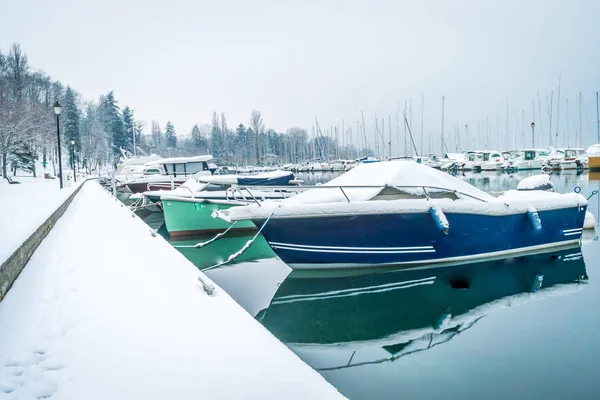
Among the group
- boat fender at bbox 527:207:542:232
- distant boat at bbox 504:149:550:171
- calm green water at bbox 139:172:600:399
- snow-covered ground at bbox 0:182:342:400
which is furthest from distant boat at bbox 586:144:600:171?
snow-covered ground at bbox 0:182:342:400

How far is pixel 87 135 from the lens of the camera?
8338cm

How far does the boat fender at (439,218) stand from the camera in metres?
7.94

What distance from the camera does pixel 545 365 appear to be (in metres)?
4.78

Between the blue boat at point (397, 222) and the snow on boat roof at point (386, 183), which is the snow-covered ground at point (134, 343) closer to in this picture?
the blue boat at point (397, 222)

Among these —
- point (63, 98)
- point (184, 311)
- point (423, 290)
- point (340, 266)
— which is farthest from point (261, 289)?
point (63, 98)

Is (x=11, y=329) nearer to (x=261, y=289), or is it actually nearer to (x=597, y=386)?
(x=261, y=289)

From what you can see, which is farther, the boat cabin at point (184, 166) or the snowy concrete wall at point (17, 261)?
the boat cabin at point (184, 166)

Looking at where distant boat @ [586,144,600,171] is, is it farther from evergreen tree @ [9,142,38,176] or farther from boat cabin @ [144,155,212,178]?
evergreen tree @ [9,142,38,176]

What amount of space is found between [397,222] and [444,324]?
2.45 m

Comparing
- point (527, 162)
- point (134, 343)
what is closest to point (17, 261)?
point (134, 343)

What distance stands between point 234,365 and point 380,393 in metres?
1.83

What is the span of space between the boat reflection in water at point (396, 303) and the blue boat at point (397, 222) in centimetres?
37

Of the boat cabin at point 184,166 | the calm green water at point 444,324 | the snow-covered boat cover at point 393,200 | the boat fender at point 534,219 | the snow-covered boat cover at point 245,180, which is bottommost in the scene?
the calm green water at point 444,324

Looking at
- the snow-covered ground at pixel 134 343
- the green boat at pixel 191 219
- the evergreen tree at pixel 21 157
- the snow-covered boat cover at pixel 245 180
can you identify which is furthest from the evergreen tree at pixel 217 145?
the snow-covered ground at pixel 134 343
